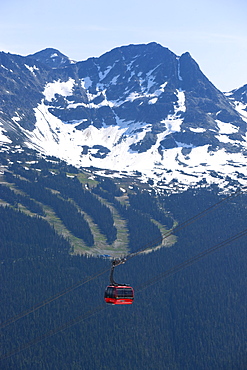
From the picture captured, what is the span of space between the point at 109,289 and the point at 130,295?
4.19 m

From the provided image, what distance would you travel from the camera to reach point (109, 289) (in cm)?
13512

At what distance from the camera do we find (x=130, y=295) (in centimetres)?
13438
